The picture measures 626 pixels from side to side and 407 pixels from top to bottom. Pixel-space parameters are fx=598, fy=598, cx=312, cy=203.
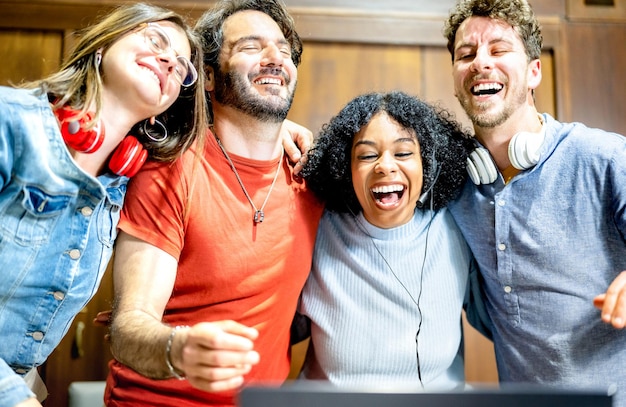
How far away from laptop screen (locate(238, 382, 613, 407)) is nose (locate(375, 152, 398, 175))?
1.01 m

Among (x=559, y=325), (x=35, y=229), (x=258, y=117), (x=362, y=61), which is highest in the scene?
(x=362, y=61)

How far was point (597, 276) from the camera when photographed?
166 centimetres

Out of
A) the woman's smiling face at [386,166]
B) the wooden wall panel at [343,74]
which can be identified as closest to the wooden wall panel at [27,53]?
the wooden wall panel at [343,74]

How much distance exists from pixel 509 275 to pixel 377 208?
0.42 metres

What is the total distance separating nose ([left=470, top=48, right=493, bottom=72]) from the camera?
72.2 inches

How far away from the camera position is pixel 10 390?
1.16 metres

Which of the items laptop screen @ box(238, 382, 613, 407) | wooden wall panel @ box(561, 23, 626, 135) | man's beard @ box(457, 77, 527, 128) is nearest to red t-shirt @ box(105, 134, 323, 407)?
man's beard @ box(457, 77, 527, 128)

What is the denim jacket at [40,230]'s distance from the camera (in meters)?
1.28

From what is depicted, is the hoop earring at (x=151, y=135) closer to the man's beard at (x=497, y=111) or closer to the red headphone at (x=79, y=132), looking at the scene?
the red headphone at (x=79, y=132)

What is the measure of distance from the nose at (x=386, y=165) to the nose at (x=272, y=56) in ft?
1.37

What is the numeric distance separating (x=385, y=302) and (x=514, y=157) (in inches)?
22.2

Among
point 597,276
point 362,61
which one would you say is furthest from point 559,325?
point 362,61

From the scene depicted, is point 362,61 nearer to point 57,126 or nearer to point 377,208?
point 377,208

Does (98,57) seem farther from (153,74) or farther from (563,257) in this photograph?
(563,257)
